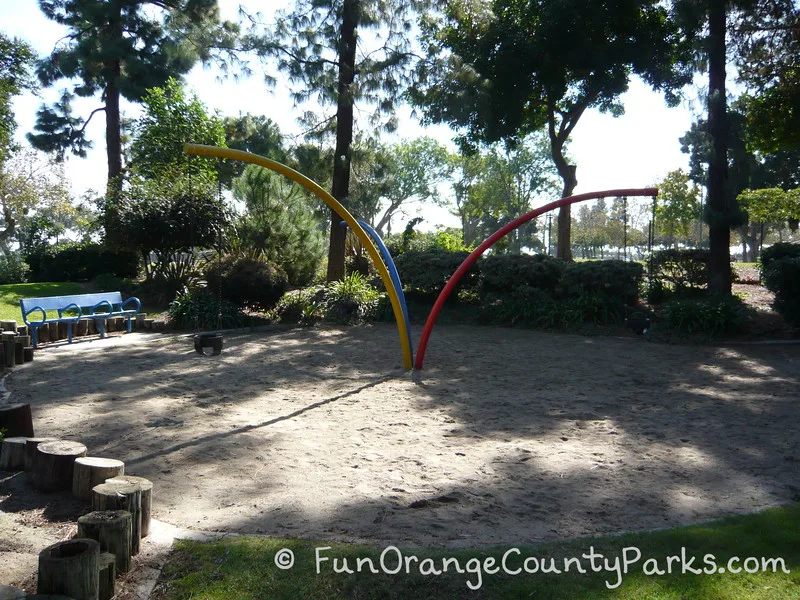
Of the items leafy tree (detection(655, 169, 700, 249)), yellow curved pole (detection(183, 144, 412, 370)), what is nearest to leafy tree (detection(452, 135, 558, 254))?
leafy tree (detection(655, 169, 700, 249))

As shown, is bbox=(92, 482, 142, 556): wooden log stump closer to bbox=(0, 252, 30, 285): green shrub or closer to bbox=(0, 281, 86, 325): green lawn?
bbox=(0, 281, 86, 325): green lawn

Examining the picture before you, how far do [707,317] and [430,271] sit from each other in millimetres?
5846

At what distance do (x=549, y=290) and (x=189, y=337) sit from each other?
750cm

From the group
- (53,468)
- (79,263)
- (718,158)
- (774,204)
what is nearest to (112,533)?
(53,468)

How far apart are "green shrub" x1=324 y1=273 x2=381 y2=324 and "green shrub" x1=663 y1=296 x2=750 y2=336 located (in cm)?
624

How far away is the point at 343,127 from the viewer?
55.7 ft

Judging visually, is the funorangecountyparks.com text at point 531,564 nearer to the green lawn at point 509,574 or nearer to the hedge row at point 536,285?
the green lawn at point 509,574

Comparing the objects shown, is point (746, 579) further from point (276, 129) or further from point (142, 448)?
point (276, 129)

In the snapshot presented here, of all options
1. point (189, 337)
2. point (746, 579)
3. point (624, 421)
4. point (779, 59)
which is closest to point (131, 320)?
point (189, 337)

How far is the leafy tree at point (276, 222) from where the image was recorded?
1906 cm

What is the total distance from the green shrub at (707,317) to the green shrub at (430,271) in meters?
4.52

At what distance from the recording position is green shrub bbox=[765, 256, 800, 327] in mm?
11219

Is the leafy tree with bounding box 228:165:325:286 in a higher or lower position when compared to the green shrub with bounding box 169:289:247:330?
higher

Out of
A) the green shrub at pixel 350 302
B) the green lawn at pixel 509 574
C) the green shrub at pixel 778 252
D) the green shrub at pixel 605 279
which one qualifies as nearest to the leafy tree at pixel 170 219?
the green shrub at pixel 350 302
